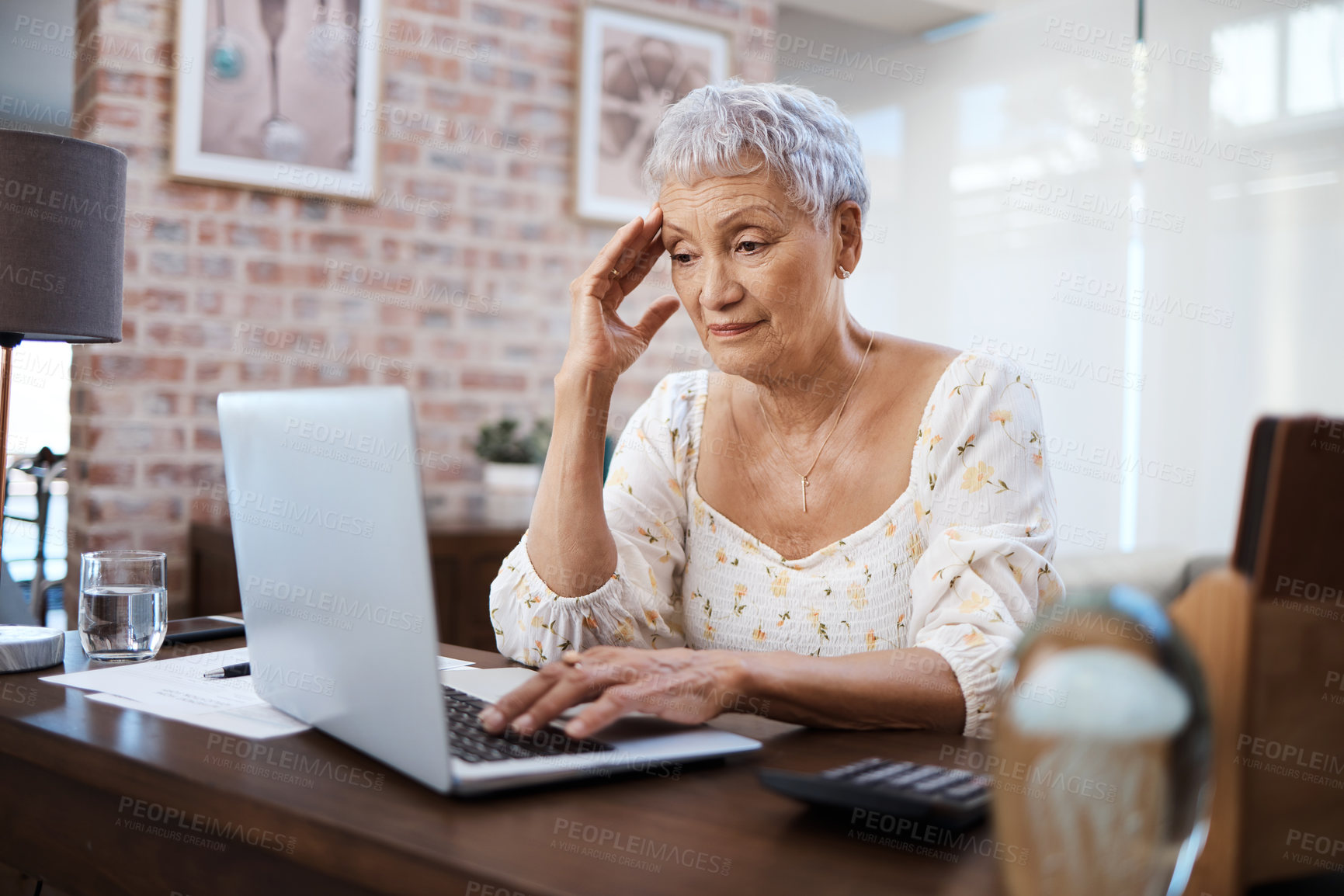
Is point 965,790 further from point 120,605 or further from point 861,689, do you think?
point 120,605

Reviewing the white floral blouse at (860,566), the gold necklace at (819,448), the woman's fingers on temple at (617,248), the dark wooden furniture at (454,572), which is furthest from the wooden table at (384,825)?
the dark wooden furniture at (454,572)

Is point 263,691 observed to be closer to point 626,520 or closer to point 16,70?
point 626,520

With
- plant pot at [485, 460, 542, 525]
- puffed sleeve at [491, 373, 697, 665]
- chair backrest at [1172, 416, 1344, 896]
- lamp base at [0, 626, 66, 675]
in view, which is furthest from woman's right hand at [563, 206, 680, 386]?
plant pot at [485, 460, 542, 525]

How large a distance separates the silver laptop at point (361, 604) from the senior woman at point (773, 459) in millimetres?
351

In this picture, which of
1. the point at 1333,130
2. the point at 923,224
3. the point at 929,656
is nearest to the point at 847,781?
the point at 929,656

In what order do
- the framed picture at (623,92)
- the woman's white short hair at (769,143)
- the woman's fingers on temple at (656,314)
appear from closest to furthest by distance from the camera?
the woman's white short hair at (769,143) < the woman's fingers on temple at (656,314) < the framed picture at (623,92)

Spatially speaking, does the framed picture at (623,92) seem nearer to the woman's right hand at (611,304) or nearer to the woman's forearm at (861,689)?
the woman's right hand at (611,304)

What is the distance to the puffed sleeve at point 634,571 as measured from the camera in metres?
1.38

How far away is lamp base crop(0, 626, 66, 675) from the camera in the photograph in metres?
1.24

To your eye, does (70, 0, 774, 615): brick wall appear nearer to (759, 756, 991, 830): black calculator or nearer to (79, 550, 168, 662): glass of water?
(79, 550, 168, 662): glass of water

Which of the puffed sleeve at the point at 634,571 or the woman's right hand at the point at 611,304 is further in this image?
the woman's right hand at the point at 611,304

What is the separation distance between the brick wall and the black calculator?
2451mm

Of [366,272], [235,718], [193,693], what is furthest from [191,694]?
[366,272]

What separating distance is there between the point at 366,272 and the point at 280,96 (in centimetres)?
51
